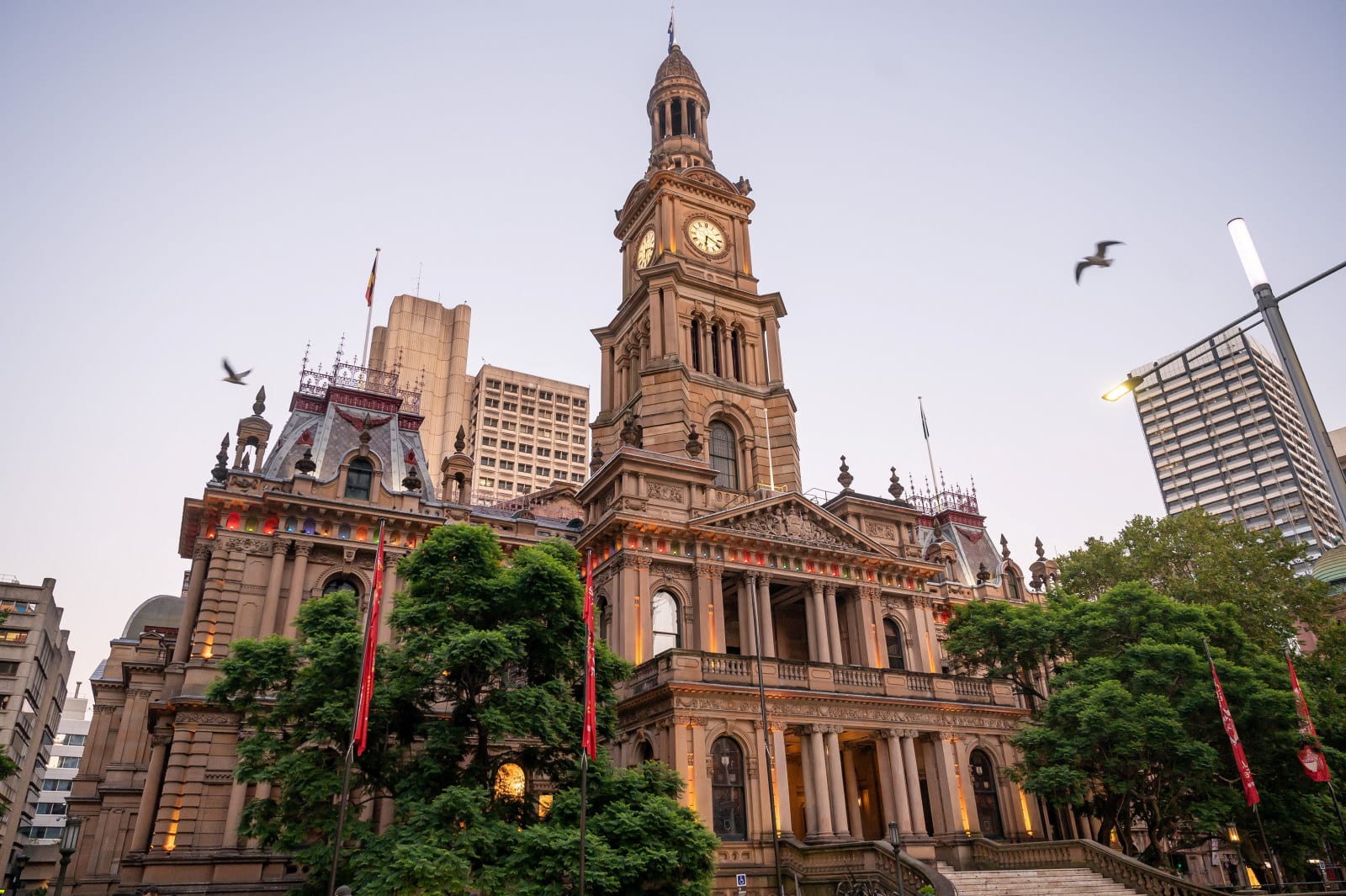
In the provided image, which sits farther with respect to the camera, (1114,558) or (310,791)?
(1114,558)

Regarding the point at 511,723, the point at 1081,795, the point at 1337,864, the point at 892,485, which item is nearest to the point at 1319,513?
the point at 1337,864

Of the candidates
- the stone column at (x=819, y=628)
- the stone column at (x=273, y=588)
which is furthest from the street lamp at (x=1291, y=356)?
the stone column at (x=273, y=588)

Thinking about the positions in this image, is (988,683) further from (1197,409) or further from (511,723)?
(1197,409)

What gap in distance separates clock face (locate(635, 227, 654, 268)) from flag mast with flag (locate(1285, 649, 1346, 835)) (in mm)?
38179

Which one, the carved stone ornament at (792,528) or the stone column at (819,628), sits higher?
the carved stone ornament at (792,528)

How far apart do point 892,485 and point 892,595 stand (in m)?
6.53

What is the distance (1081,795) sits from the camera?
1302 inches

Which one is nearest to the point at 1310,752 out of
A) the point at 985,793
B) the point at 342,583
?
the point at 985,793

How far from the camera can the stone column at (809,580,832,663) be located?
132 ft

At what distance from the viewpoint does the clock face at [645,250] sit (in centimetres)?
5568

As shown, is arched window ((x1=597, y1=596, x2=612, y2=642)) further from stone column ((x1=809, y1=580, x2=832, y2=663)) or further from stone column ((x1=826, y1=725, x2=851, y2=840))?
stone column ((x1=826, y1=725, x2=851, y2=840))

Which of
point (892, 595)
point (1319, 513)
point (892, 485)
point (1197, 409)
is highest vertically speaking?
point (1197, 409)

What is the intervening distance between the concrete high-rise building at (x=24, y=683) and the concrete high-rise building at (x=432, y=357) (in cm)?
4831

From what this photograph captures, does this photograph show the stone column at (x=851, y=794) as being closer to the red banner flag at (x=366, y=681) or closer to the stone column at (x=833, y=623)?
the stone column at (x=833, y=623)
